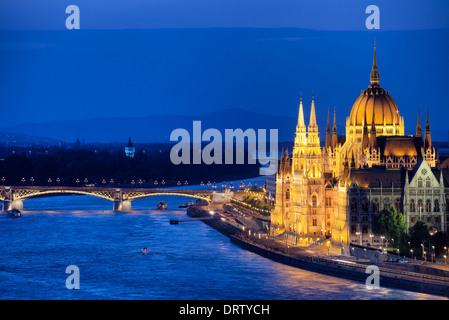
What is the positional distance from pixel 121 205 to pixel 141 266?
38.5m

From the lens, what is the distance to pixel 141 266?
6606 cm

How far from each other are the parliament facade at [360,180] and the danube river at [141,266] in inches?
194

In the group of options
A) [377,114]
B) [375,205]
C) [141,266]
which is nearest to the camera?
[141,266]

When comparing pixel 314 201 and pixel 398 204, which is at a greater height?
pixel 314 201

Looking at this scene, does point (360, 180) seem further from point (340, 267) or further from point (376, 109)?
point (376, 109)

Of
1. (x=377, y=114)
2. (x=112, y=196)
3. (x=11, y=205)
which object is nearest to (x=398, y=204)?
(x=377, y=114)

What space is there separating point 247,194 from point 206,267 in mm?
43836

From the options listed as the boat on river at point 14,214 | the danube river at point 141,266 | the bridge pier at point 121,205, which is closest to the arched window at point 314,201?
the danube river at point 141,266

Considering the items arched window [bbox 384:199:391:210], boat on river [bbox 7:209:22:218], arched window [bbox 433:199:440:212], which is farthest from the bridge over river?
arched window [bbox 433:199:440:212]

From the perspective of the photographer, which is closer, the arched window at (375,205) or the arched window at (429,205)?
the arched window at (429,205)

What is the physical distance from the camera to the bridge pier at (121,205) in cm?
10377

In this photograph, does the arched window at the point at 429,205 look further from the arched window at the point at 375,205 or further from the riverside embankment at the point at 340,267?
the riverside embankment at the point at 340,267

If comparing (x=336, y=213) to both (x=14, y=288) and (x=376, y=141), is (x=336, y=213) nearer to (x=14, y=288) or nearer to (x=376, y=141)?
(x=376, y=141)
